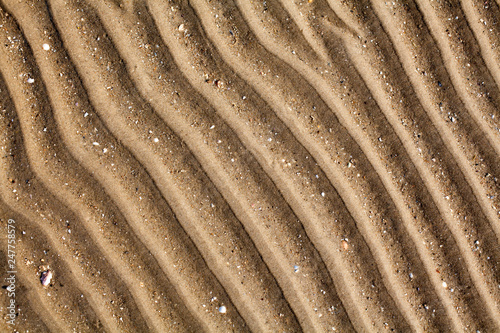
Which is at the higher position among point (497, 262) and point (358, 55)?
point (358, 55)

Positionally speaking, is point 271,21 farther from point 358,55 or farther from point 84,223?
point 84,223

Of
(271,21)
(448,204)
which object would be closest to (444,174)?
(448,204)

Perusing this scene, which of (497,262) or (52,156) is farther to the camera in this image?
(497,262)
